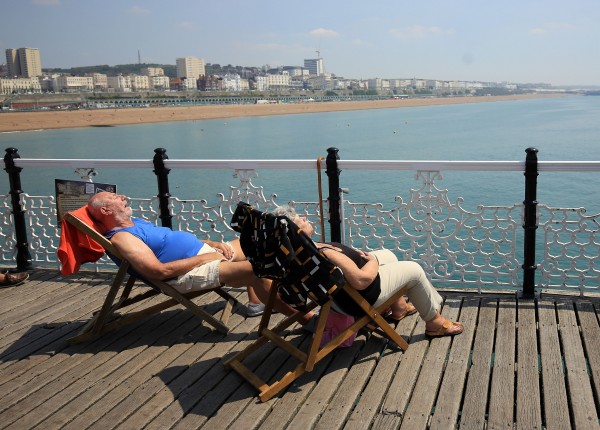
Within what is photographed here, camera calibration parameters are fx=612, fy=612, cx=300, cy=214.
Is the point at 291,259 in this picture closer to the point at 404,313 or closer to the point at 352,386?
the point at 352,386

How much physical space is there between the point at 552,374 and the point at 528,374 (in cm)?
13

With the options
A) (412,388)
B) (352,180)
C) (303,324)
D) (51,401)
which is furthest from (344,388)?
(352,180)

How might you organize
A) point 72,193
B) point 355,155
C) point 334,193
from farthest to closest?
point 355,155, point 72,193, point 334,193

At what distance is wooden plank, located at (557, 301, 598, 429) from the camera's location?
2.92 meters

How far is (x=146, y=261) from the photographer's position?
3844 mm

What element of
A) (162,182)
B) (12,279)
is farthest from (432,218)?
(12,279)

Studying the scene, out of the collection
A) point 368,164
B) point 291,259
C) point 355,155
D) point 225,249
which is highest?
point 368,164

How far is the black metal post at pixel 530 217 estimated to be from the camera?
4.40 m

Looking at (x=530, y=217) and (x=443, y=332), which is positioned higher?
(x=530, y=217)

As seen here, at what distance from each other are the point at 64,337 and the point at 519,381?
297 cm

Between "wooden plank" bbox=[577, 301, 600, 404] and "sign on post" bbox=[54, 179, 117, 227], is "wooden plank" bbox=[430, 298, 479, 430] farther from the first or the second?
"sign on post" bbox=[54, 179, 117, 227]

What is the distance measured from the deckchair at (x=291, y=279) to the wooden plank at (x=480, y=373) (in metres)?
0.55

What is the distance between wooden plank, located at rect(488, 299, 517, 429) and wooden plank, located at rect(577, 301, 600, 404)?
411 millimetres

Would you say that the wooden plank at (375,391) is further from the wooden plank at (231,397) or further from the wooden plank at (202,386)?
the wooden plank at (202,386)
